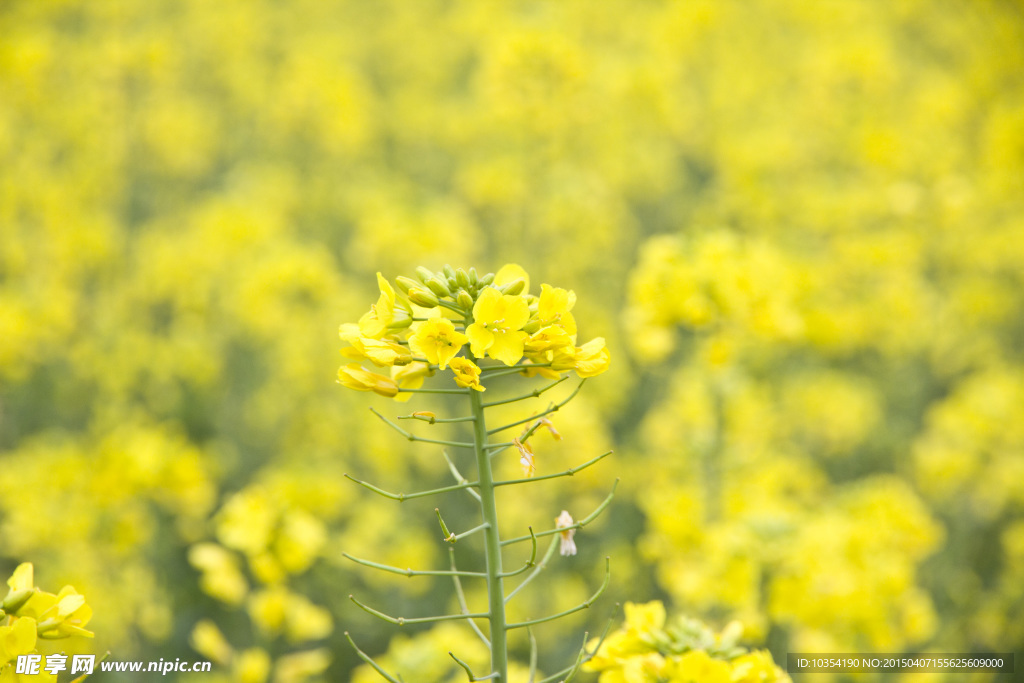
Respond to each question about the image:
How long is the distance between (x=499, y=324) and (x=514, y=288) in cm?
11

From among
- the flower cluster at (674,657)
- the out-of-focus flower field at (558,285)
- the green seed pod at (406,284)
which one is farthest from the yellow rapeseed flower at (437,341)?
the out-of-focus flower field at (558,285)

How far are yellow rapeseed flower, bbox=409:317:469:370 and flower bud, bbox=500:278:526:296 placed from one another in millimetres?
Result: 145

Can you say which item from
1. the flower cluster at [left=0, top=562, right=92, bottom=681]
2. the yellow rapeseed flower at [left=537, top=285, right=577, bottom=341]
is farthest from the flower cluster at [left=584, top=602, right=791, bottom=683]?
the flower cluster at [left=0, top=562, right=92, bottom=681]

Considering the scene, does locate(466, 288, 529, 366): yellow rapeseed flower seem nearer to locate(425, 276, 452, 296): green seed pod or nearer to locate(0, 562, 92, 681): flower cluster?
locate(425, 276, 452, 296): green seed pod

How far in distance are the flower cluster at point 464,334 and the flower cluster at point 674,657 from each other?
28.5 inches

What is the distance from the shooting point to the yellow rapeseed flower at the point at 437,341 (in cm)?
135

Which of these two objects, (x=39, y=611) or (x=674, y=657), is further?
(x=674, y=657)

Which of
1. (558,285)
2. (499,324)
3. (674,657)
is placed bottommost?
(674,657)

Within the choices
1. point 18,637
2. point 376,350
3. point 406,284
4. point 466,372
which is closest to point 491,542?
point 466,372

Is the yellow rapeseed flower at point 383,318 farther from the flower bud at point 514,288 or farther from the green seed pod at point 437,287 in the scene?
the flower bud at point 514,288

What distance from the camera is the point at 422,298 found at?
142 centimetres

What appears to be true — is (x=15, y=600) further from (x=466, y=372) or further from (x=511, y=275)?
(x=511, y=275)

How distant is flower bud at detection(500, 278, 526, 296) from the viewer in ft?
4.73

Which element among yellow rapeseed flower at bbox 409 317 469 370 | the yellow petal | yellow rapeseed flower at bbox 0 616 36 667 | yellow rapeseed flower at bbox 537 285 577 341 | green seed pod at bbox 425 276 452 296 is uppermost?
the yellow petal
